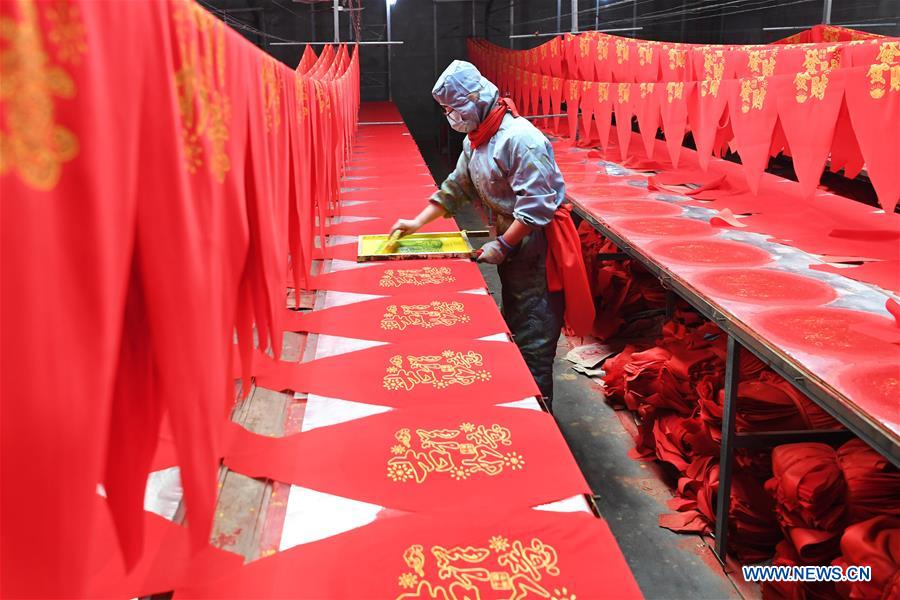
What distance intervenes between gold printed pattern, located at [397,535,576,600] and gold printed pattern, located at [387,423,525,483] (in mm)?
237

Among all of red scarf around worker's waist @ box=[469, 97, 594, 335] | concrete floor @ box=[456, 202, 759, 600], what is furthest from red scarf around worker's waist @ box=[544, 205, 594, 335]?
concrete floor @ box=[456, 202, 759, 600]

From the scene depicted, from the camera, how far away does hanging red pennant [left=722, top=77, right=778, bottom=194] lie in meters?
3.04

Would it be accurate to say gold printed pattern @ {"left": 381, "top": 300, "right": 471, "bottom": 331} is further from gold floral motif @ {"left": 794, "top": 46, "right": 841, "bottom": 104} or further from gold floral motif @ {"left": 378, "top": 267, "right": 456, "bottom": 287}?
gold floral motif @ {"left": 794, "top": 46, "right": 841, "bottom": 104}

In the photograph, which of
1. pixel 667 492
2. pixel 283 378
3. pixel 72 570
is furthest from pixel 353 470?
pixel 667 492

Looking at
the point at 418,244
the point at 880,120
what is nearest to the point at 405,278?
the point at 418,244

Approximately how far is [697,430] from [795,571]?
0.78 m

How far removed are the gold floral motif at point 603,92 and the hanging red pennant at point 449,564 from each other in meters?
4.59

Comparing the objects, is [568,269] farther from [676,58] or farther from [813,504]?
[676,58]

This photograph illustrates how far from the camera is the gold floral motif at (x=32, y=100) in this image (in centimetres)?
63

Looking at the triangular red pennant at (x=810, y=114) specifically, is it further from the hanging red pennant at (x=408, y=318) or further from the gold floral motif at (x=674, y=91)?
the hanging red pennant at (x=408, y=318)

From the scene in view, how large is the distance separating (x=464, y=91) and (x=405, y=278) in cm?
77

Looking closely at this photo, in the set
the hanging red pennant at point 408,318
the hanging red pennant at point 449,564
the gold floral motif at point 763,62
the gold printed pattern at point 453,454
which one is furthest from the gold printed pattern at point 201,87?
the gold floral motif at point 763,62

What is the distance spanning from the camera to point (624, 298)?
4699mm

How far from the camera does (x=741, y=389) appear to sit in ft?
9.06
